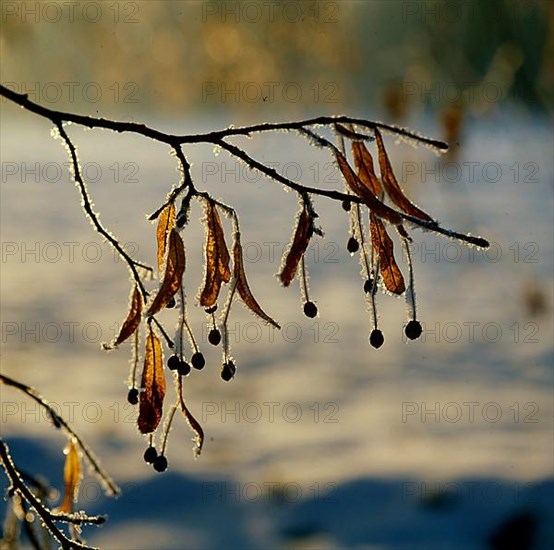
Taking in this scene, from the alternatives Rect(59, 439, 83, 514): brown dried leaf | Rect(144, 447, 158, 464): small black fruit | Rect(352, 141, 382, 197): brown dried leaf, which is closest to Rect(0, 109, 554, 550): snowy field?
Rect(352, 141, 382, 197): brown dried leaf

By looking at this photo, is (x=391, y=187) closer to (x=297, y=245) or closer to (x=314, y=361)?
(x=297, y=245)

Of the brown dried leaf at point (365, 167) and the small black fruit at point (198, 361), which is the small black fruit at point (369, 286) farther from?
the small black fruit at point (198, 361)

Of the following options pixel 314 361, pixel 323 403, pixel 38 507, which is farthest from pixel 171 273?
pixel 314 361

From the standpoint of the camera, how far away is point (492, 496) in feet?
15.0

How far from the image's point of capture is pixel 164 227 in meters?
1.20

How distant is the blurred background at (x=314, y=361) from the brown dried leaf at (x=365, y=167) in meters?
0.49

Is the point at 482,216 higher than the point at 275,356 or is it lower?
higher

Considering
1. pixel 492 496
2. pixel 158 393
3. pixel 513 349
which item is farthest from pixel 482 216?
pixel 158 393

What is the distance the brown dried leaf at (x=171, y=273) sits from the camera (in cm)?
104

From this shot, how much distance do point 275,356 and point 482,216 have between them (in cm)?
744

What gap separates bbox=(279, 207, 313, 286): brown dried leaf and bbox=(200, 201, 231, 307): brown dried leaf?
81 mm

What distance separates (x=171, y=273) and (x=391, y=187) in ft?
0.99

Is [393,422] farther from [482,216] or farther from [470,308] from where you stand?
[482,216]

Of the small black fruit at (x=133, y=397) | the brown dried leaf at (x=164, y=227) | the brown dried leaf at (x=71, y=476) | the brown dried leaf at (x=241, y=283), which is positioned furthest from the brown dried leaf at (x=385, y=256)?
the brown dried leaf at (x=71, y=476)
